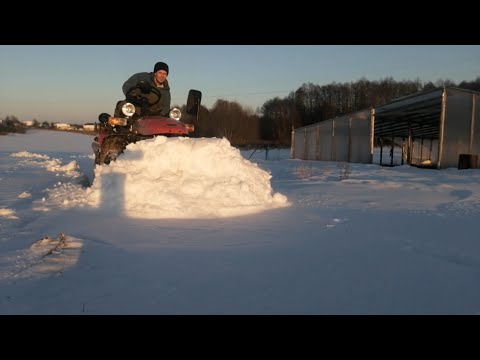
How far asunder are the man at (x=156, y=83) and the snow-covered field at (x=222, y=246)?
84.1 inches

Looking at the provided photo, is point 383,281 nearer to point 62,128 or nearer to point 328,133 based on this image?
point 328,133

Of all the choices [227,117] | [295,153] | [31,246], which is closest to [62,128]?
[227,117]

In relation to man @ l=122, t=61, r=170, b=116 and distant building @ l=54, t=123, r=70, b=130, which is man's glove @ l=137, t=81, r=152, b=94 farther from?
distant building @ l=54, t=123, r=70, b=130

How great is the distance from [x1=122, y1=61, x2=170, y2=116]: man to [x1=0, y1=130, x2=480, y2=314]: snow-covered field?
2.14 metres

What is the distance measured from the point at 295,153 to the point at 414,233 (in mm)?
24425

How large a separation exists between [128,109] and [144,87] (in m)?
0.84

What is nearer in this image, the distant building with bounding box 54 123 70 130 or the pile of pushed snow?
the pile of pushed snow

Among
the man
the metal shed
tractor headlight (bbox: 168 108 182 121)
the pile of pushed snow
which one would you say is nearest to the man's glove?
the man

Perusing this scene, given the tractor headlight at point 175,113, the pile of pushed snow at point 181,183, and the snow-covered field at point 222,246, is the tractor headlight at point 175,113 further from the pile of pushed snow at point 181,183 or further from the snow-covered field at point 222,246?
the snow-covered field at point 222,246

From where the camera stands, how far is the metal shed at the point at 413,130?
52.2 ft

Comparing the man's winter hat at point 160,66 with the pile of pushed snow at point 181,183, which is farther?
the man's winter hat at point 160,66

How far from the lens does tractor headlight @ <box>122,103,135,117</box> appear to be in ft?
23.9

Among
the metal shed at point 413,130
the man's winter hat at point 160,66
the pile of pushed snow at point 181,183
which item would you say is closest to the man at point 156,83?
the man's winter hat at point 160,66
